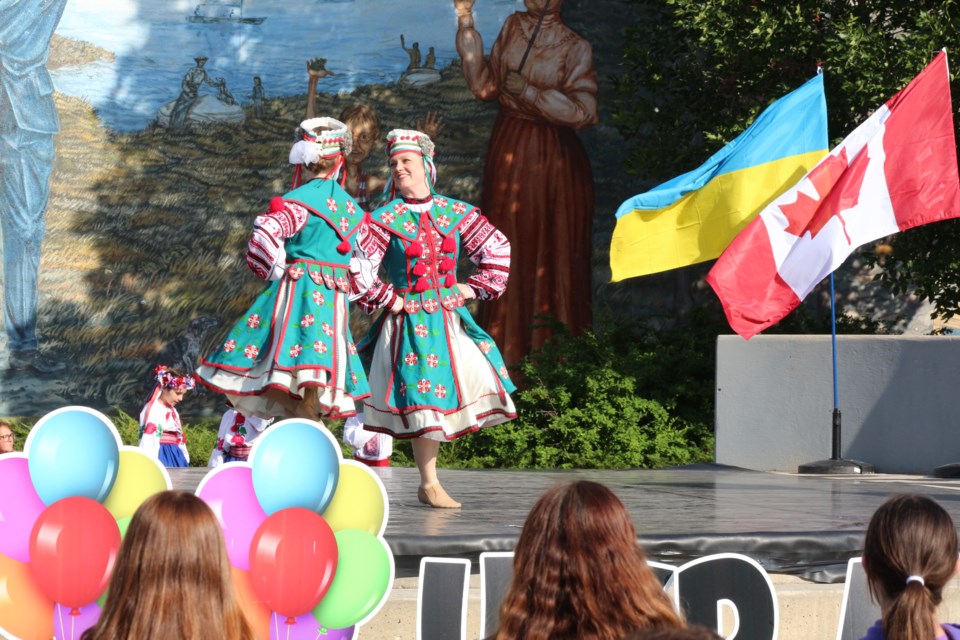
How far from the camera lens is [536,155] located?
15.1 metres

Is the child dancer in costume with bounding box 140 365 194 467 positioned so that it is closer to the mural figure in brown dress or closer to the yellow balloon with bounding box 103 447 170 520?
the mural figure in brown dress

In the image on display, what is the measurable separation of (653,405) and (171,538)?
10.6 metres

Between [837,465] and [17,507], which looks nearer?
[17,507]

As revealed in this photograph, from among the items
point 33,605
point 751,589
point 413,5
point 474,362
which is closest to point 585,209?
point 413,5

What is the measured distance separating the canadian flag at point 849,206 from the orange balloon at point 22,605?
503 centimetres

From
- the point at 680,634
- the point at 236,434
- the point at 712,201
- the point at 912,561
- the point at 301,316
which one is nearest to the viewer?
the point at 680,634

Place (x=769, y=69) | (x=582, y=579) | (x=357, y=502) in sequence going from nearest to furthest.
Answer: (x=582, y=579), (x=357, y=502), (x=769, y=69)

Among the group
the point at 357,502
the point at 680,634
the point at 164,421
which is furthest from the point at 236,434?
the point at 680,634

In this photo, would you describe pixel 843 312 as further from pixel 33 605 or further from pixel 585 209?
pixel 33 605

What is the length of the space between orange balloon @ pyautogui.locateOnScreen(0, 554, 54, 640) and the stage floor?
4.54 feet

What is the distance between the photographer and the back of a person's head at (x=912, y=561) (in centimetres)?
261

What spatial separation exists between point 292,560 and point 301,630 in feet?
0.68

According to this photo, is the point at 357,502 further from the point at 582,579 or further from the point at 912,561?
the point at 912,561

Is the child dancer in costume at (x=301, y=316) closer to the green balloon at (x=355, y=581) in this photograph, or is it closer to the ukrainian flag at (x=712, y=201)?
the green balloon at (x=355, y=581)
